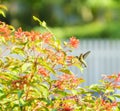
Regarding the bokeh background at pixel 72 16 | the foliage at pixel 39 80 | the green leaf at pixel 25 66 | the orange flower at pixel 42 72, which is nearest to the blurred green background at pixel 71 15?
the bokeh background at pixel 72 16

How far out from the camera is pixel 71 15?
29.5 meters

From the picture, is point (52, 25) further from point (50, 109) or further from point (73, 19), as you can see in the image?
point (50, 109)

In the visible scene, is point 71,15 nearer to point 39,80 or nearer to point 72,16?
point 72,16

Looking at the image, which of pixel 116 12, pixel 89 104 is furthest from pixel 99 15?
pixel 89 104

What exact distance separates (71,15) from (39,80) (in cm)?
2623

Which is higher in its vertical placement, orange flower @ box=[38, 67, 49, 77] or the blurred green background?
the blurred green background

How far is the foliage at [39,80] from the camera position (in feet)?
10.8

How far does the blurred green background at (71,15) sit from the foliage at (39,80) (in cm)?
2070

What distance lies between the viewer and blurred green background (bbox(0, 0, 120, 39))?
25.0 metres

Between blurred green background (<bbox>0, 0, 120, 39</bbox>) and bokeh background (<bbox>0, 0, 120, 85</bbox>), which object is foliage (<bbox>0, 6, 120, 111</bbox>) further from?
blurred green background (<bbox>0, 0, 120, 39</bbox>)

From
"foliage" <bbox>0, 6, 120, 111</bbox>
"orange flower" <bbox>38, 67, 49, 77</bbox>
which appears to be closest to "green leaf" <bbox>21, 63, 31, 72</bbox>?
"foliage" <bbox>0, 6, 120, 111</bbox>

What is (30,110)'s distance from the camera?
11.1 feet

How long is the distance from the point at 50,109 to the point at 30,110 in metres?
0.14

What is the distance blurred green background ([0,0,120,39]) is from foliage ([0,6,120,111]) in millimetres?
20699
